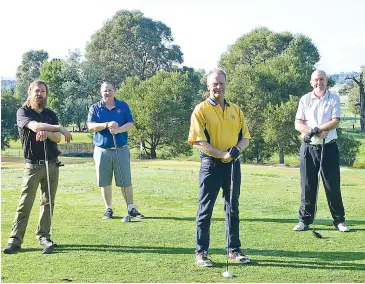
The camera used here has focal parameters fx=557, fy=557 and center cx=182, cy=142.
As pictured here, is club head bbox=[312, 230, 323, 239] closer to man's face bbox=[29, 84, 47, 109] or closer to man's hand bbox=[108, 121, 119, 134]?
man's hand bbox=[108, 121, 119, 134]

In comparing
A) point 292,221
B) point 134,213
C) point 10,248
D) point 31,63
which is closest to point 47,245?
point 10,248

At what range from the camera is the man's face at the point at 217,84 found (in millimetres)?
6043

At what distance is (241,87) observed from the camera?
47344mm

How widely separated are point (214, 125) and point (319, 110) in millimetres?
2350

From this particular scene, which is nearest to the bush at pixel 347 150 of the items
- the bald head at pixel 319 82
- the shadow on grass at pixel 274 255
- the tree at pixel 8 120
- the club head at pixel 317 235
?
the tree at pixel 8 120

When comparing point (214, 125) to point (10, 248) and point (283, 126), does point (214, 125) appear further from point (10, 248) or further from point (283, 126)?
point (283, 126)

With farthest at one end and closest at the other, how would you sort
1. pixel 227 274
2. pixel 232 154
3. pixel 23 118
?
pixel 23 118, pixel 232 154, pixel 227 274

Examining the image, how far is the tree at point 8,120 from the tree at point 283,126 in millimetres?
21736

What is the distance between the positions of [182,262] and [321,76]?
3356 mm

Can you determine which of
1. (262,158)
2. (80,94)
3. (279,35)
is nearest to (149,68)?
(80,94)

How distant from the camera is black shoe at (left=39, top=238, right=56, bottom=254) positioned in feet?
21.4

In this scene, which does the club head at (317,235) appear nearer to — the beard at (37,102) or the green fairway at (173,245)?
the green fairway at (173,245)

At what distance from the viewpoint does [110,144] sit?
8805mm

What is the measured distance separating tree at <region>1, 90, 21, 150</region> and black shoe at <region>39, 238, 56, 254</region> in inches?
1694
